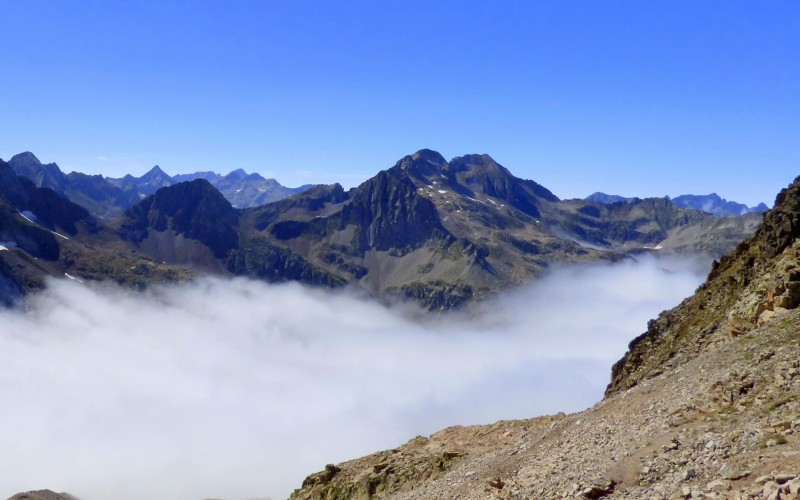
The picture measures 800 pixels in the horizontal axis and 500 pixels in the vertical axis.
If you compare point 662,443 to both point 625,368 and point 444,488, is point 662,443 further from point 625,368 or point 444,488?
point 625,368

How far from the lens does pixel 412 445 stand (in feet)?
173

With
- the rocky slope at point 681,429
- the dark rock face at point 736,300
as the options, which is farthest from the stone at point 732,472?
the dark rock face at point 736,300

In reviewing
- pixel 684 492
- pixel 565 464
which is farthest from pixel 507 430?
pixel 684 492

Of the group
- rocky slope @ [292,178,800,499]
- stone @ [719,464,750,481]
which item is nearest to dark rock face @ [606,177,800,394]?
rocky slope @ [292,178,800,499]

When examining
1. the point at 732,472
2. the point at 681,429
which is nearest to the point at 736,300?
the point at 681,429

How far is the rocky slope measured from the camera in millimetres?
21438

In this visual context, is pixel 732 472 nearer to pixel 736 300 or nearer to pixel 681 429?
pixel 681 429

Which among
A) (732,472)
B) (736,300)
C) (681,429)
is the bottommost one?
(732,472)

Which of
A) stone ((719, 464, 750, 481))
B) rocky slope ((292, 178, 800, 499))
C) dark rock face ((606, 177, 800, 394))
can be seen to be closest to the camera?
stone ((719, 464, 750, 481))

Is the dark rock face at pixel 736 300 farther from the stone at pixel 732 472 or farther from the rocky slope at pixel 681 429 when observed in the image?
the stone at pixel 732 472

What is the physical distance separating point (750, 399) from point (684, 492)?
908 cm

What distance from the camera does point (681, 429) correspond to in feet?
85.8

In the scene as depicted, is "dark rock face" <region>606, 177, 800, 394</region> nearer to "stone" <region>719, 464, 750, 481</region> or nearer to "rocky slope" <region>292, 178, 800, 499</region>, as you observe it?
"rocky slope" <region>292, 178, 800, 499</region>

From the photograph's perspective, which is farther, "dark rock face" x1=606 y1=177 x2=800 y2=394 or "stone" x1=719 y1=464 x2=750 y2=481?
"dark rock face" x1=606 y1=177 x2=800 y2=394
